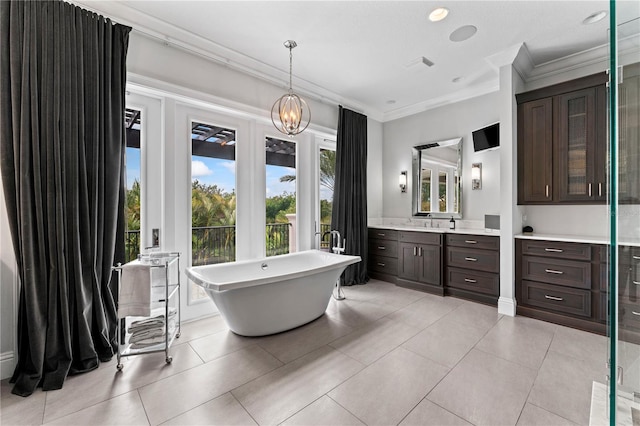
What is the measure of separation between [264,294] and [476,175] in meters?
3.41

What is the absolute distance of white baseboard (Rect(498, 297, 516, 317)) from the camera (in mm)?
3207

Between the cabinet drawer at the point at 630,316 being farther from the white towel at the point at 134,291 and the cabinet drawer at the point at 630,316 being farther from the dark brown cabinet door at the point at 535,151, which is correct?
the white towel at the point at 134,291

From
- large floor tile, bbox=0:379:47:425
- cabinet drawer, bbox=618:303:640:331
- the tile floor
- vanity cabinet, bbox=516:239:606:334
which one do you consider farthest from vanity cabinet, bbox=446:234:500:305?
large floor tile, bbox=0:379:47:425

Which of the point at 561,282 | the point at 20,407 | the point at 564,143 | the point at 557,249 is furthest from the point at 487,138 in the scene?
the point at 20,407

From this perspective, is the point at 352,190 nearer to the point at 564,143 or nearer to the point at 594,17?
the point at 564,143

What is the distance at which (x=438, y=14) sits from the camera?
2506 mm

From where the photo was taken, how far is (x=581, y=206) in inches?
127

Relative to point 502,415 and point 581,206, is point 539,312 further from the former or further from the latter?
point 502,415

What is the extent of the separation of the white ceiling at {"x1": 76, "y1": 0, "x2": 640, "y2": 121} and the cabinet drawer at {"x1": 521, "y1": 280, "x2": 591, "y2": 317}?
2.57 m

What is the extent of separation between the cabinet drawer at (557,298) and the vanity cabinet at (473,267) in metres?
0.35

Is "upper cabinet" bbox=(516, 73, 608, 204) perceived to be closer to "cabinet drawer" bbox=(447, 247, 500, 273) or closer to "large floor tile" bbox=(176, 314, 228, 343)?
"cabinet drawer" bbox=(447, 247, 500, 273)

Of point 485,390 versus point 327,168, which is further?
point 327,168

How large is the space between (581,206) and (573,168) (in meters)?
0.52

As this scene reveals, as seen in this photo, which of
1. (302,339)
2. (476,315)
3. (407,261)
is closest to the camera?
(302,339)
